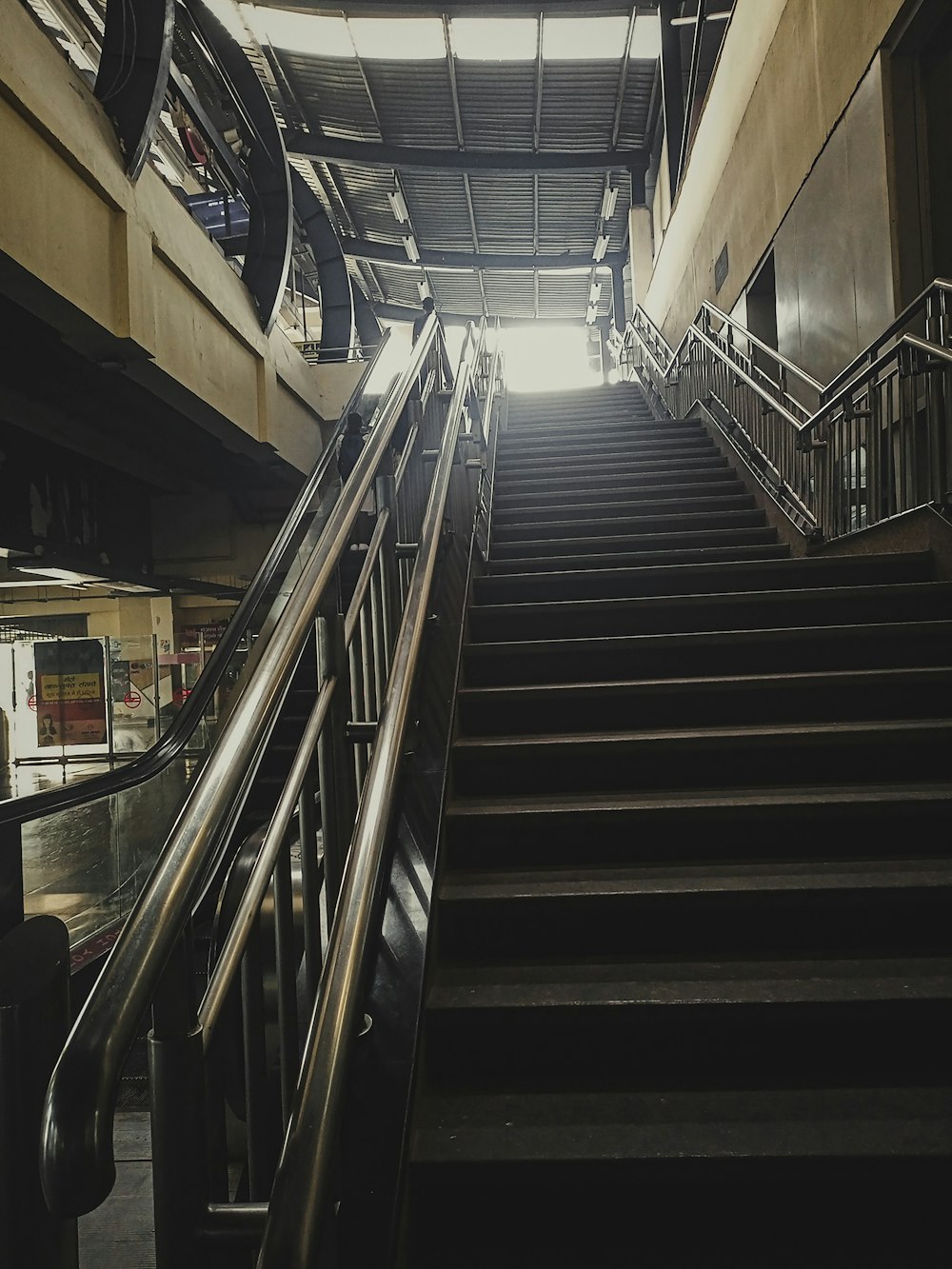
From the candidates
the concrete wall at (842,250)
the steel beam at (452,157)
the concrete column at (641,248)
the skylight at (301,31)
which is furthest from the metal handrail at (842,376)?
the concrete column at (641,248)

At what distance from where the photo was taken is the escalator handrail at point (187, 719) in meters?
3.10

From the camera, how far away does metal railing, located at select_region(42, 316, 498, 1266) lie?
0.87 meters

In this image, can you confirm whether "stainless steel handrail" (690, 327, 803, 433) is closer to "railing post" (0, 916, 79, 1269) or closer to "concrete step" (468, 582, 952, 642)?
"concrete step" (468, 582, 952, 642)

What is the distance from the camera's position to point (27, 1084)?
2.78ft

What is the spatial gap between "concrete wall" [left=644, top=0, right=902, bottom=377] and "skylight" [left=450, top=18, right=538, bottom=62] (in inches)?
94.4

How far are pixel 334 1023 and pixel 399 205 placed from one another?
14.2 metres

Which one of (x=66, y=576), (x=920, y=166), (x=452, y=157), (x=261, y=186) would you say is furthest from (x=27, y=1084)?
(x=452, y=157)

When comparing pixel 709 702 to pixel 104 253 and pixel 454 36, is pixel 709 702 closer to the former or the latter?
pixel 104 253

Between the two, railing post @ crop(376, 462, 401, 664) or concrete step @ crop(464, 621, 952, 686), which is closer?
railing post @ crop(376, 462, 401, 664)

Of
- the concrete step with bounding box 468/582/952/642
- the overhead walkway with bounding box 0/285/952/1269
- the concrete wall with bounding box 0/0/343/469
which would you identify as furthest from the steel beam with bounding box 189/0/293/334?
the concrete step with bounding box 468/582/952/642

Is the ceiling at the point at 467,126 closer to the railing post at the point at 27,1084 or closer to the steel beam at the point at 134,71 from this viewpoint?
the steel beam at the point at 134,71

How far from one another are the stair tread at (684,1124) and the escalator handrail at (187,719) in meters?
2.03

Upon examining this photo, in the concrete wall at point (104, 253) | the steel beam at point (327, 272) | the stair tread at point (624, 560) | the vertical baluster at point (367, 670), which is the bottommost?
the vertical baluster at point (367, 670)

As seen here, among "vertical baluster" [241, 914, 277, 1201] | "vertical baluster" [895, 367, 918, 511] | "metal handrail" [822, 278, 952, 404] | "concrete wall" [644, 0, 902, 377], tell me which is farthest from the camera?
"concrete wall" [644, 0, 902, 377]
